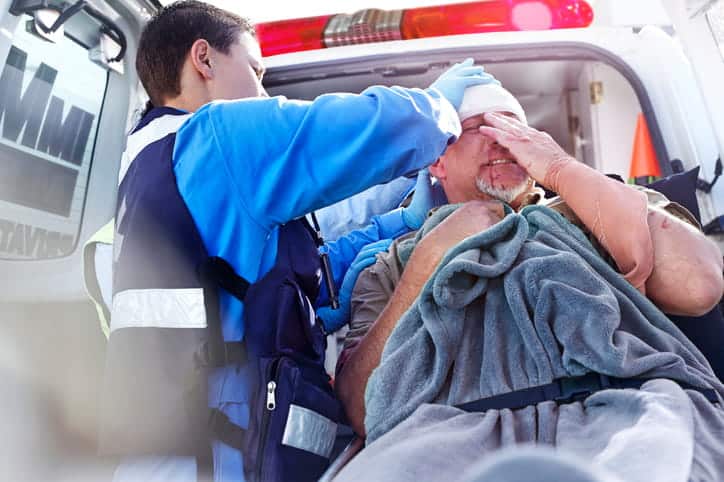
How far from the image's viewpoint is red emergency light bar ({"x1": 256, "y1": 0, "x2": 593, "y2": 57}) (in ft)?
9.36

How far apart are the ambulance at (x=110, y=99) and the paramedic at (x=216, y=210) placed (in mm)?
520

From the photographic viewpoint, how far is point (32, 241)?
7.71 feet

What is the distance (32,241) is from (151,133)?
89 cm

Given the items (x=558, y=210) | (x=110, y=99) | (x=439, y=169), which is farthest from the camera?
(x=110, y=99)

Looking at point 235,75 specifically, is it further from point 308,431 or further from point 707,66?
point 707,66

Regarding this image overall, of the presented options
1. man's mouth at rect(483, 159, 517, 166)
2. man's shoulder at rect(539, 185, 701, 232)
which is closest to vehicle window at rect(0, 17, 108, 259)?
man's mouth at rect(483, 159, 517, 166)

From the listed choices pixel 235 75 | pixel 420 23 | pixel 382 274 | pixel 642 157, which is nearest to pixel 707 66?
pixel 642 157

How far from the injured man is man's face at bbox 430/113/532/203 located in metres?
0.28

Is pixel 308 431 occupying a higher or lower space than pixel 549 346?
lower

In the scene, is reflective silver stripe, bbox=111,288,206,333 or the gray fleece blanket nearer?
the gray fleece blanket

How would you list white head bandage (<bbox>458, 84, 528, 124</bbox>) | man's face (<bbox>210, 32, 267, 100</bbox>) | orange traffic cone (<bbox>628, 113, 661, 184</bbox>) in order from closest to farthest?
man's face (<bbox>210, 32, 267, 100</bbox>), white head bandage (<bbox>458, 84, 528, 124</bbox>), orange traffic cone (<bbox>628, 113, 661, 184</bbox>)

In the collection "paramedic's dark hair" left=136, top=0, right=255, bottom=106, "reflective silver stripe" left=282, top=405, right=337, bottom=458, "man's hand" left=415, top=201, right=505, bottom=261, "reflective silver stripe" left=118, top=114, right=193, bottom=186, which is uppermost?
"paramedic's dark hair" left=136, top=0, right=255, bottom=106

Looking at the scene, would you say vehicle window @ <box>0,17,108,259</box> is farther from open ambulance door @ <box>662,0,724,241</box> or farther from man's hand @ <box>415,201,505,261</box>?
open ambulance door @ <box>662,0,724,241</box>

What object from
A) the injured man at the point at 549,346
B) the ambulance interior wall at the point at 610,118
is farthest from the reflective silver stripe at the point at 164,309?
the ambulance interior wall at the point at 610,118
